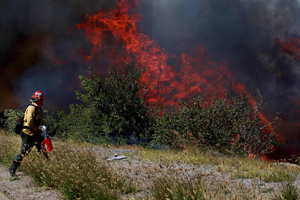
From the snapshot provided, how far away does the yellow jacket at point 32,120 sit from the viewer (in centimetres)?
735

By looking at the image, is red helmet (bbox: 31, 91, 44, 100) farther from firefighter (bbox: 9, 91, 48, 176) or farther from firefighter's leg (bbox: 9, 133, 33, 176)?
firefighter's leg (bbox: 9, 133, 33, 176)

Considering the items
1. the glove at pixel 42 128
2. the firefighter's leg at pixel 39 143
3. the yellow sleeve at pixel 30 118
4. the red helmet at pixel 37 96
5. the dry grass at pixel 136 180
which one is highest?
the red helmet at pixel 37 96

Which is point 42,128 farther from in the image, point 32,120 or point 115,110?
point 115,110

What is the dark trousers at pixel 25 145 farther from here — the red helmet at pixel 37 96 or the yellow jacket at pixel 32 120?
the red helmet at pixel 37 96

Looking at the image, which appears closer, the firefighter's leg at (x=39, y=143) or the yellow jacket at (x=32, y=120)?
the yellow jacket at (x=32, y=120)

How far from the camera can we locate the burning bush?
12898 millimetres

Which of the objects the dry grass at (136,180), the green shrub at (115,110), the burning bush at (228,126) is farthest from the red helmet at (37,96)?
the green shrub at (115,110)

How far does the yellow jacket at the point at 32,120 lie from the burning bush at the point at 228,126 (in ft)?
→ 21.3

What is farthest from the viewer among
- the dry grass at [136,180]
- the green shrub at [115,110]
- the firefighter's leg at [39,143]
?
the green shrub at [115,110]

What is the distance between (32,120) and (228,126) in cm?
869

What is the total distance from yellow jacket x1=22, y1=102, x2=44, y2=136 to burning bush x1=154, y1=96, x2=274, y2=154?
21.3ft

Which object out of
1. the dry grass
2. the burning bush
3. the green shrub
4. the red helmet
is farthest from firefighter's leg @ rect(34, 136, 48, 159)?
the green shrub

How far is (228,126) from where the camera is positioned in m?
13.1

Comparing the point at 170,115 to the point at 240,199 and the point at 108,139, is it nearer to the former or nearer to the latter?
the point at 108,139
